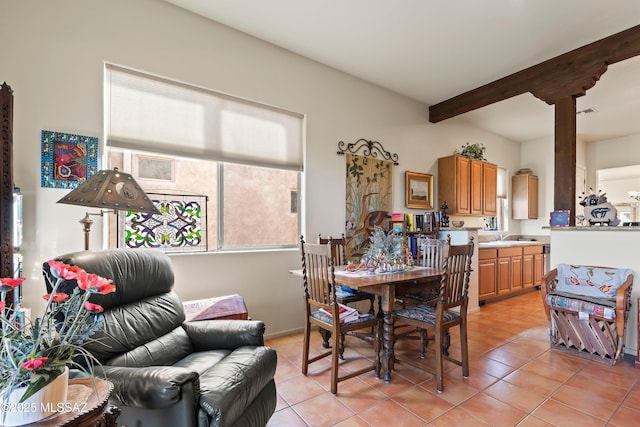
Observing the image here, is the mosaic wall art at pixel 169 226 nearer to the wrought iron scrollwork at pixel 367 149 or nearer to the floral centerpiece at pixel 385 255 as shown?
the floral centerpiece at pixel 385 255

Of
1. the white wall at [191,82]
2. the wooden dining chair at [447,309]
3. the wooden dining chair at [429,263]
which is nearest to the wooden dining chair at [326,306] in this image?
the wooden dining chair at [447,309]

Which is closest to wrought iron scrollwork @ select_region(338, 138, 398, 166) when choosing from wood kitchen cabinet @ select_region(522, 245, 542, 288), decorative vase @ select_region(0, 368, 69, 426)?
wood kitchen cabinet @ select_region(522, 245, 542, 288)

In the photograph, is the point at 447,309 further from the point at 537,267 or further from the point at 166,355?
the point at 537,267

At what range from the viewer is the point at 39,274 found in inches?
85.6

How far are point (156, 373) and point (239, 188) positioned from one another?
217 cm

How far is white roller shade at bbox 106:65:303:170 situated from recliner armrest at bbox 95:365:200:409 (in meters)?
1.86

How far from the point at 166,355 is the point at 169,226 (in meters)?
1.42

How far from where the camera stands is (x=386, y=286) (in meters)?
2.31

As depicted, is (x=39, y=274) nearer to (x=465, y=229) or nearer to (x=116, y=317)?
(x=116, y=317)

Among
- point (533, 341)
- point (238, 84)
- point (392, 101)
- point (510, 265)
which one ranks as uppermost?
point (392, 101)

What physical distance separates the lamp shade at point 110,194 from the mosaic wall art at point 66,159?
56 centimetres

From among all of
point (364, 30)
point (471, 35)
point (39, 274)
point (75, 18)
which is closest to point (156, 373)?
point (39, 274)

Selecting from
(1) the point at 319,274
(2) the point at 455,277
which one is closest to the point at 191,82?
(1) the point at 319,274

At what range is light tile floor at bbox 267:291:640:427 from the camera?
192 centimetres
